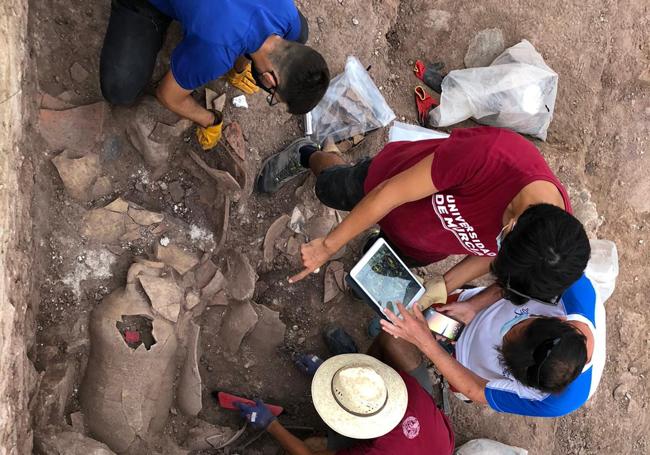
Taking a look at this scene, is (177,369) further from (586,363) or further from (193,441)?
(586,363)

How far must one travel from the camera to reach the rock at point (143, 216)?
302 centimetres

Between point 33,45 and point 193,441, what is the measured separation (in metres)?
2.36

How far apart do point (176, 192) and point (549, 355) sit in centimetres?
228

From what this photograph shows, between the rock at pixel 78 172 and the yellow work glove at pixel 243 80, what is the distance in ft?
3.02

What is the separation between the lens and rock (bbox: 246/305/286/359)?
11.3 ft

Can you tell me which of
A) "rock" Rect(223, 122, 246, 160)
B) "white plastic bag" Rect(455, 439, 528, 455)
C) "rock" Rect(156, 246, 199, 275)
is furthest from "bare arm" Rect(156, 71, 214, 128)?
"white plastic bag" Rect(455, 439, 528, 455)

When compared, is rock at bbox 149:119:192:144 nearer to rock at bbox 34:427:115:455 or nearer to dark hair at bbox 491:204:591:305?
rock at bbox 34:427:115:455

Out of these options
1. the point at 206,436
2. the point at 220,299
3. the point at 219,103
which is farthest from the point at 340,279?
the point at 219,103

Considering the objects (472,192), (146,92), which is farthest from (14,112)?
(472,192)

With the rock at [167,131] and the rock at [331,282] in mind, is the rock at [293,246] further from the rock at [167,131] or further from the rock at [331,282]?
the rock at [167,131]

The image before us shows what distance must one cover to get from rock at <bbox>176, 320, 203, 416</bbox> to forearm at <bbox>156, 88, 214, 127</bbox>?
118 centimetres

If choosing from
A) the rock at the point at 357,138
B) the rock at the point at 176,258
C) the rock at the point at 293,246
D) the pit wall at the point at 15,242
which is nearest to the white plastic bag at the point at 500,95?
the rock at the point at 357,138

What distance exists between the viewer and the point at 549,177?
2037 millimetres

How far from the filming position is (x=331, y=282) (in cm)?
371
